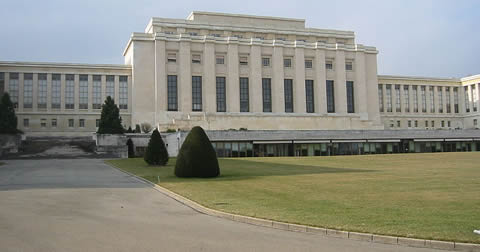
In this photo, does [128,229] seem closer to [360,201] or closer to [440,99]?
[360,201]

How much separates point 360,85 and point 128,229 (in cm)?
7837

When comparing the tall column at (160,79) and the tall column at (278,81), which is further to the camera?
the tall column at (278,81)

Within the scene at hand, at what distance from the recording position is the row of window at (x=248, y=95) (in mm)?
77312

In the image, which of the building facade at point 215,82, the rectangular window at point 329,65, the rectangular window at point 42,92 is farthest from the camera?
the rectangular window at point 329,65

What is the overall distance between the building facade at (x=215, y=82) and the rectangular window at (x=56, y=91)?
16 cm

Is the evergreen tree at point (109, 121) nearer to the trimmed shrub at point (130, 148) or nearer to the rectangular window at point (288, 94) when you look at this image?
the trimmed shrub at point (130, 148)

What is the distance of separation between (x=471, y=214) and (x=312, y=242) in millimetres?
5091

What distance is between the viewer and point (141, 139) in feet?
190

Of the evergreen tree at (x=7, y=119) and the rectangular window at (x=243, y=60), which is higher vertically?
the rectangular window at (x=243, y=60)

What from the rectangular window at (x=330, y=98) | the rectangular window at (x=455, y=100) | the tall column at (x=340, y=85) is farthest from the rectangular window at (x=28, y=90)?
the rectangular window at (x=455, y=100)

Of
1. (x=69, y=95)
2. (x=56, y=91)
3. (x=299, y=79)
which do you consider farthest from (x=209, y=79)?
(x=56, y=91)

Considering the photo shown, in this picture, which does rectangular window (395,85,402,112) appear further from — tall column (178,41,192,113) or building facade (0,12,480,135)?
tall column (178,41,192,113)

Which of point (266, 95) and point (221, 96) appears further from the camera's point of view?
point (266, 95)

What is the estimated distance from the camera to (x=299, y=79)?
82.2 m
